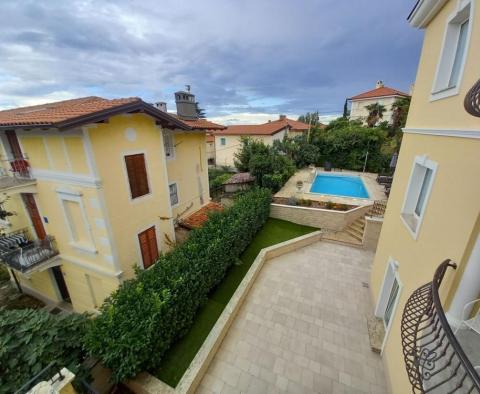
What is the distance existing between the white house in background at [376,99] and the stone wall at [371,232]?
108 feet

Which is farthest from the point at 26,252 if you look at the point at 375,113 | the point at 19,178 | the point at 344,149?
the point at 375,113

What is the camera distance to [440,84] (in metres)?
4.68

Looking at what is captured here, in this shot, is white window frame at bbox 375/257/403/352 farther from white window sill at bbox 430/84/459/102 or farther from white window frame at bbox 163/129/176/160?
white window frame at bbox 163/129/176/160

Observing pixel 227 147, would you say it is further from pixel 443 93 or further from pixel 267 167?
pixel 443 93

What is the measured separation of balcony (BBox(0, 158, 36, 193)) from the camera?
7.64 m

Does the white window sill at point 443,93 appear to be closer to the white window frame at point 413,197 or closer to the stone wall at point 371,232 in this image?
the white window frame at point 413,197

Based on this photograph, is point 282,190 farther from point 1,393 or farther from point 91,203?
point 1,393

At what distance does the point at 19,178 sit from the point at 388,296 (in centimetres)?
1413

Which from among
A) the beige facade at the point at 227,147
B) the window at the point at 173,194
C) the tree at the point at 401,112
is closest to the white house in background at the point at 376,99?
the tree at the point at 401,112

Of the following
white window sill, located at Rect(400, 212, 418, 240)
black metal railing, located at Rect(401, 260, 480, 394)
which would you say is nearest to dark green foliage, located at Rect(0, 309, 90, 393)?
black metal railing, located at Rect(401, 260, 480, 394)

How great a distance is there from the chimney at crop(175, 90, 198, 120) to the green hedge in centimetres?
886

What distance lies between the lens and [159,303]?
214 inches

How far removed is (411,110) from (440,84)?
5.17 ft

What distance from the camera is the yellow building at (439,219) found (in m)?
2.65
